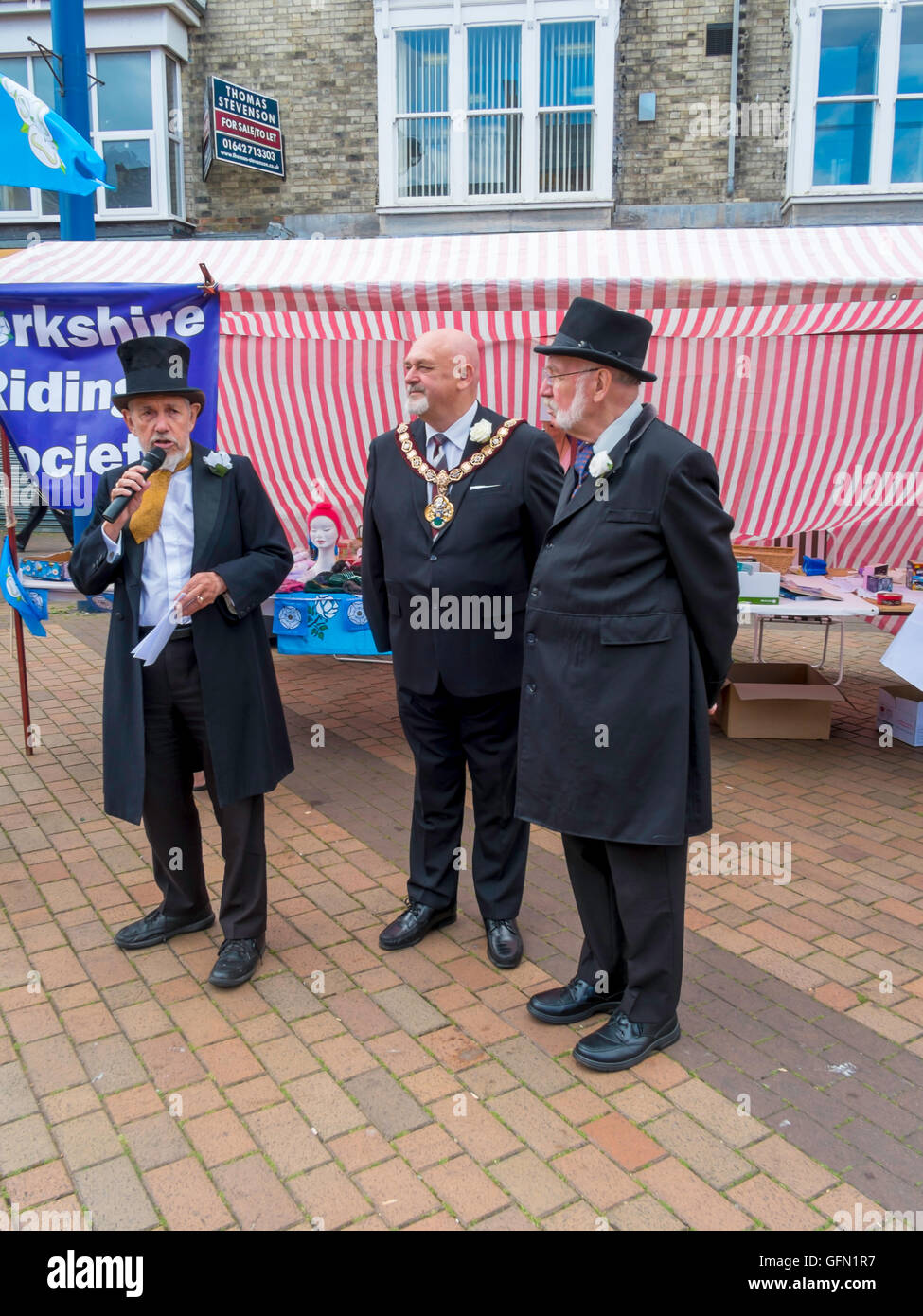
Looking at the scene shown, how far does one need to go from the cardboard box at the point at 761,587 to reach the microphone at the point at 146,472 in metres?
3.62

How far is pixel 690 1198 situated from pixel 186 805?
198 cm

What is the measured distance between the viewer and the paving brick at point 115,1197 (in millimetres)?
2314

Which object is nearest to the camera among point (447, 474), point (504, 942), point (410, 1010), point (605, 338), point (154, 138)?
point (605, 338)

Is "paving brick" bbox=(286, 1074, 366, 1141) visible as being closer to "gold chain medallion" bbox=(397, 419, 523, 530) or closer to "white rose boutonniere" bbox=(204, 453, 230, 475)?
"gold chain medallion" bbox=(397, 419, 523, 530)

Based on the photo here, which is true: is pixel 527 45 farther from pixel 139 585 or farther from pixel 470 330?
pixel 139 585

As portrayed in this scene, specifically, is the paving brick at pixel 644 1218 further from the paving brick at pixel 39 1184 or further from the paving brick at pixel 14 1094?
the paving brick at pixel 14 1094

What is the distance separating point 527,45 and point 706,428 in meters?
8.47

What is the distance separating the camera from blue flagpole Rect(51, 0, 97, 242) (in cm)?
732

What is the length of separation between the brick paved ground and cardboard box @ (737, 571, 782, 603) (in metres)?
1.50

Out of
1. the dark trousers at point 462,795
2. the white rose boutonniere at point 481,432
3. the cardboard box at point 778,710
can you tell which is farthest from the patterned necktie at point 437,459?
the cardboard box at point 778,710

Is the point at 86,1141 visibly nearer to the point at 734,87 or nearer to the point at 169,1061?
the point at 169,1061

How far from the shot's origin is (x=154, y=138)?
13.1 meters

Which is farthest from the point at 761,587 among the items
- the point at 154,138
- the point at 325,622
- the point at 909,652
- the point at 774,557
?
the point at 154,138

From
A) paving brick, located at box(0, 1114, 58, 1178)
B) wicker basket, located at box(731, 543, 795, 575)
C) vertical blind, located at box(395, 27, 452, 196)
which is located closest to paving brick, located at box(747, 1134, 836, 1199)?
paving brick, located at box(0, 1114, 58, 1178)
